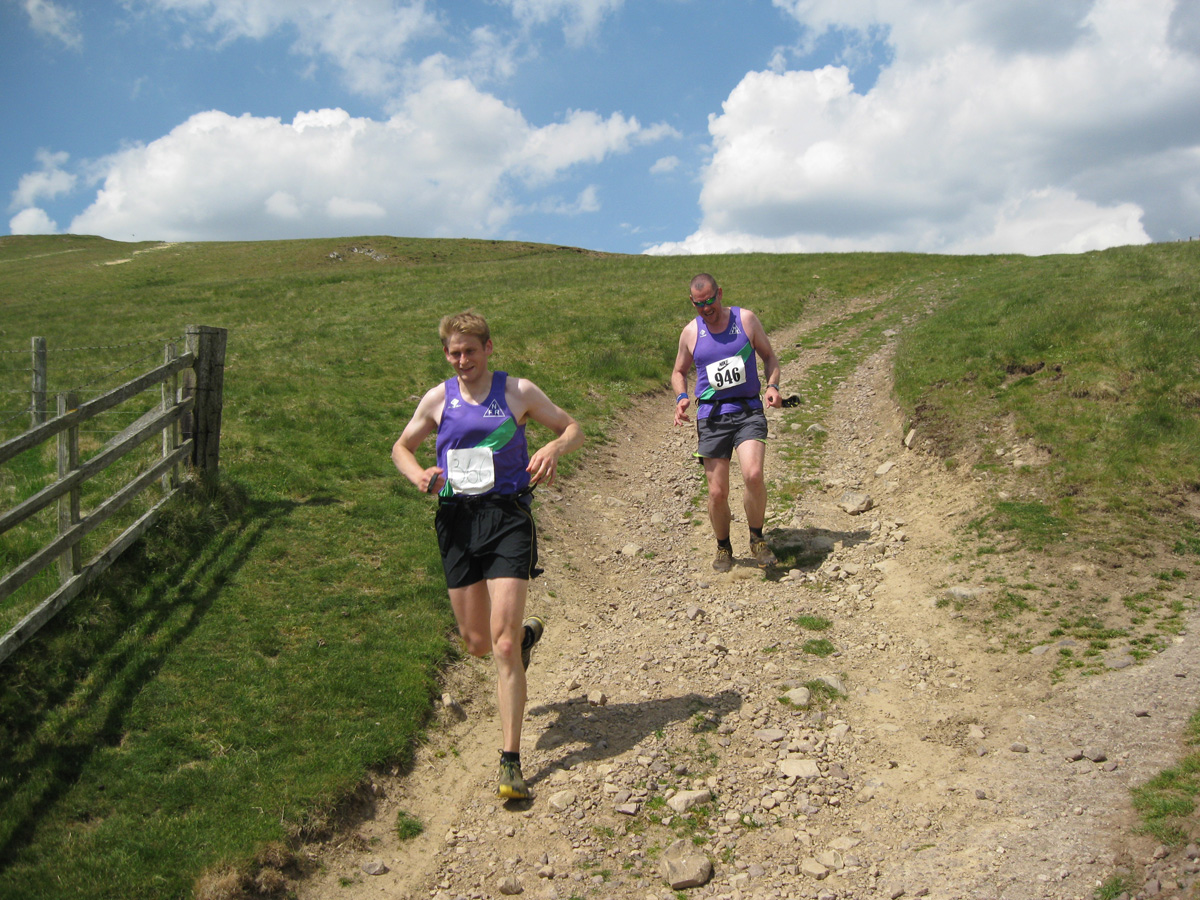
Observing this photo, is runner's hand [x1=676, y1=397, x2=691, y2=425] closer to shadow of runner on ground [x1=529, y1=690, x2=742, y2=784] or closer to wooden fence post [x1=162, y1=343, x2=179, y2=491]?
shadow of runner on ground [x1=529, y1=690, x2=742, y2=784]

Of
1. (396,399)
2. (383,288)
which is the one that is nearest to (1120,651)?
(396,399)

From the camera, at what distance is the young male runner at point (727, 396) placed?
7859 mm

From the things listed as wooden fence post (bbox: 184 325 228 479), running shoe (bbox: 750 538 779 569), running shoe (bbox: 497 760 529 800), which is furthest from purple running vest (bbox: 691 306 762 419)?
wooden fence post (bbox: 184 325 228 479)

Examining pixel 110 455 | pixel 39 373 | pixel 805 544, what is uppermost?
pixel 39 373

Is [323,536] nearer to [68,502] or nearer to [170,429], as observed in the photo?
[170,429]

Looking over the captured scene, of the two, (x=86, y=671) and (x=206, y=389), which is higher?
(x=206, y=389)

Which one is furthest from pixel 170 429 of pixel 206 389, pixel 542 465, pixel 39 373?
pixel 542 465

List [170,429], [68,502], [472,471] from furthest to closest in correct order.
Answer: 1. [170,429]
2. [68,502]
3. [472,471]

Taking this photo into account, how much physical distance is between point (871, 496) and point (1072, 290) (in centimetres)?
1200

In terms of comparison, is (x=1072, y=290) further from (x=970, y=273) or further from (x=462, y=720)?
(x=462, y=720)

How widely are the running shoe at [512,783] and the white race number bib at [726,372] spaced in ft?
14.7

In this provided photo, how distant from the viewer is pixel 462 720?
19.7 ft

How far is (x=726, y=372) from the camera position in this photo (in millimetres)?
7965

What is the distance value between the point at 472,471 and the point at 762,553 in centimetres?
420
